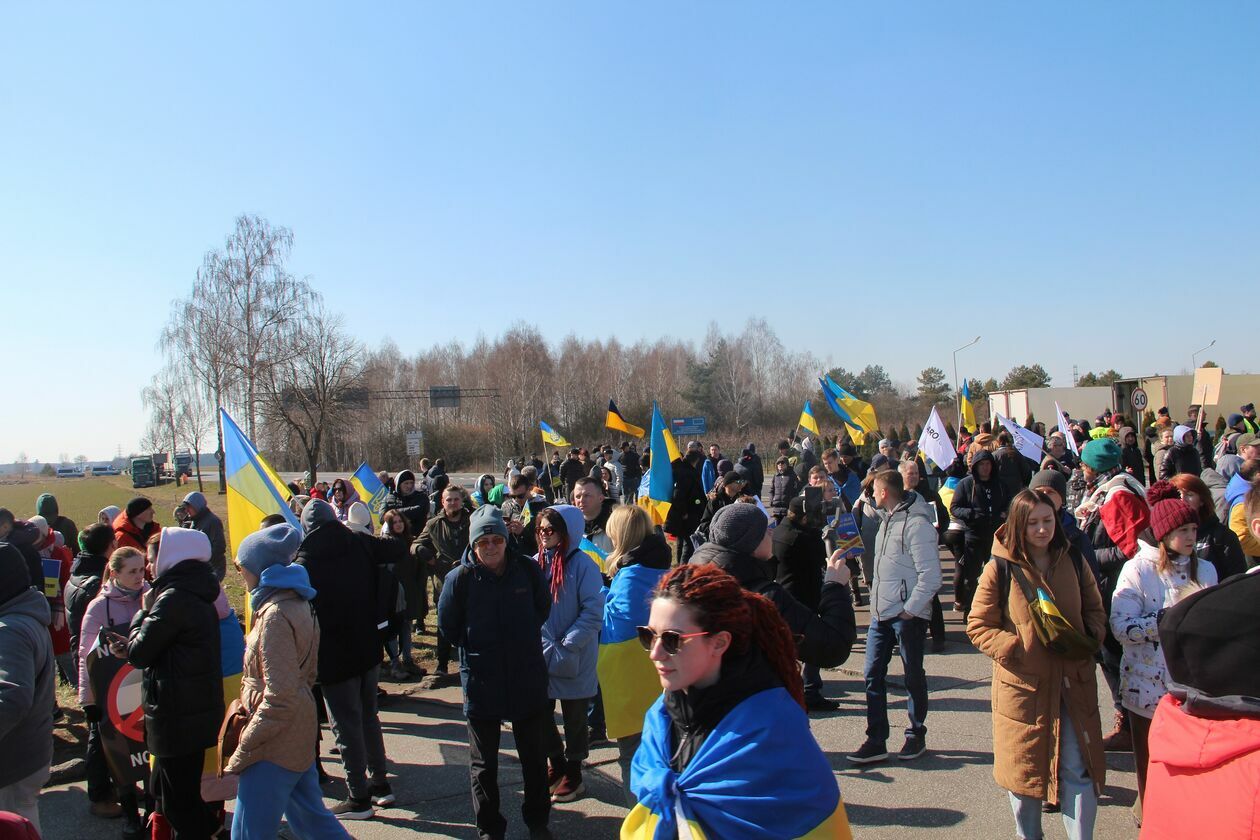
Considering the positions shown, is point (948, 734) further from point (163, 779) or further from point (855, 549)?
point (163, 779)

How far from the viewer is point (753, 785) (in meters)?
2.08

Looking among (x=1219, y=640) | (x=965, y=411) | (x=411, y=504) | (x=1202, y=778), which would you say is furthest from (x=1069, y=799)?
(x=965, y=411)

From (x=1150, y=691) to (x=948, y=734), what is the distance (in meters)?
1.97

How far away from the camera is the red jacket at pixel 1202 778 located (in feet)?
6.80

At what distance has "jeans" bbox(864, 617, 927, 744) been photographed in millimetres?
5449

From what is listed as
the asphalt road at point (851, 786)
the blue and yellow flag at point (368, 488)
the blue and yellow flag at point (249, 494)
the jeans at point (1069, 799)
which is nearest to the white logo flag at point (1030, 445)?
the asphalt road at point (851, 786)

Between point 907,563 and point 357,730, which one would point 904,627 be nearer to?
point 907,563

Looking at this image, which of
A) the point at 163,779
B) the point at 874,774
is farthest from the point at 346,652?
the point at 874,774

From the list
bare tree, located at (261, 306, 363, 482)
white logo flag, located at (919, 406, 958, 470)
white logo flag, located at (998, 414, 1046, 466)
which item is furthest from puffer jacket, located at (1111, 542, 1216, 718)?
bare tree, located at (261, 306, 363, 482)

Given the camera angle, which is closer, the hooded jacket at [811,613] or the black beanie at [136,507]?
the hooded jacket at [811,613]

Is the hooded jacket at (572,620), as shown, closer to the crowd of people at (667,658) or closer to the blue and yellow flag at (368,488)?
the crowd of people at (667,658)

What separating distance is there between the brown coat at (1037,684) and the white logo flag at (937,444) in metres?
8.28

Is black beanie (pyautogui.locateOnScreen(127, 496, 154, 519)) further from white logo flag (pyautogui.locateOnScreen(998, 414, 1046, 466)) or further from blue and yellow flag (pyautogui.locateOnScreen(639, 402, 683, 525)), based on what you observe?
white logo flag (pyautogui.locateOnScreen(998, 414, 1046, 466))

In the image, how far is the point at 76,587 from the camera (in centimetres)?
626
